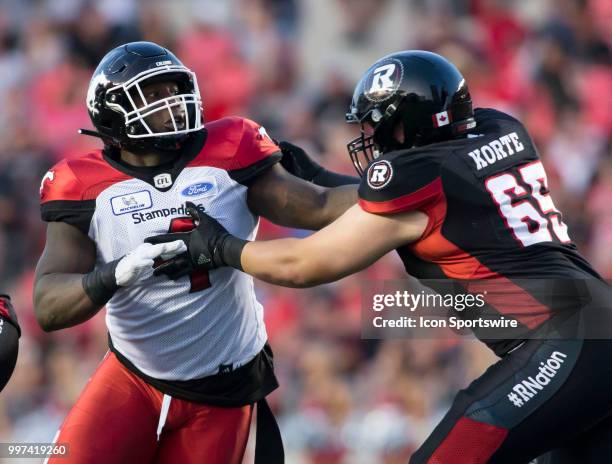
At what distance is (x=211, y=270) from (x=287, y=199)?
1.35 feet

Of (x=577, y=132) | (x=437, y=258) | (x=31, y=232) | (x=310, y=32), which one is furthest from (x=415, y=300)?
(x=310, y=32)

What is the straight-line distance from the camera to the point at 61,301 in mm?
3961

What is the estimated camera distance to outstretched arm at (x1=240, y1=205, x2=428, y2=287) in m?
3.70

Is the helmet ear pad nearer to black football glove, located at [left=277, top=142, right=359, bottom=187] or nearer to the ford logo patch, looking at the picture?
black football glove, located at [left=277, top=142, right=359, bottom=187]

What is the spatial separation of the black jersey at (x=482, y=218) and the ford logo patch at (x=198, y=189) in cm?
69

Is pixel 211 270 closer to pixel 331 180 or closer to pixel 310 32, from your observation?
pixel 331 180

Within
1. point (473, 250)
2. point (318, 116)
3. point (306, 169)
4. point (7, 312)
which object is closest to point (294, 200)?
point (306, 169)

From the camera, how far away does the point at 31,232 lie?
829cm

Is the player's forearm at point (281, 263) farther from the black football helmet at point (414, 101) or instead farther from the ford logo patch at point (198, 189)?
the black football helmet at point (414, 101)

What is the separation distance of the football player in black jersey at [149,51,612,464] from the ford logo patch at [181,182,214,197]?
0.33 feet

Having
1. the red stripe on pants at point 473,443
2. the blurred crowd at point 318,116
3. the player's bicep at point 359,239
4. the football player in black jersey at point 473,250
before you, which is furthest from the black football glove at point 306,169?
the blurred crowd at point 318,116

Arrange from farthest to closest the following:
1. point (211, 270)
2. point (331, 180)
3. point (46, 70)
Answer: point (46, 70) < point (331, 180) < point (211, 270)

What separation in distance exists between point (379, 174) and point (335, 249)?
30 cm

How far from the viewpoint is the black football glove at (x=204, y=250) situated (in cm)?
391
